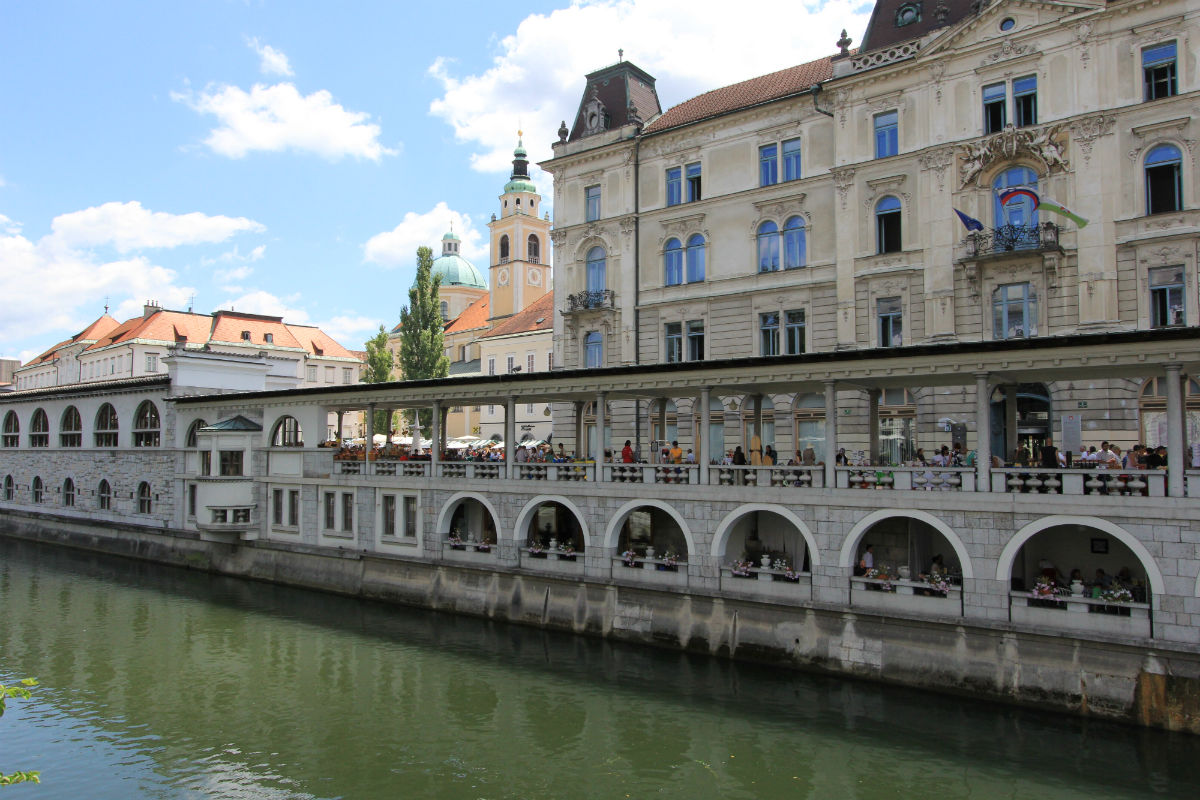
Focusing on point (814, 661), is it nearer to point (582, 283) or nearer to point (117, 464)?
point (582, 283)

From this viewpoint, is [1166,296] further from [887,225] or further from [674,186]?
[674,186]

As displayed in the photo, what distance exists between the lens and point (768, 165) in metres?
39.2

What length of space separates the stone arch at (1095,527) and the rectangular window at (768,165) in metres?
23.0

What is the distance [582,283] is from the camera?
147 ft

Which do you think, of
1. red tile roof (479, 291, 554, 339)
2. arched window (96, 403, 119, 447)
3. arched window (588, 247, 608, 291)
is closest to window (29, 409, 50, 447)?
arched window (96, 403, 119, 447)

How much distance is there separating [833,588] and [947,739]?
5.12 m

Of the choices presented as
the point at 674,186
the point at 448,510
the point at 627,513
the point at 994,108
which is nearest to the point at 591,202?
the point at 674,186

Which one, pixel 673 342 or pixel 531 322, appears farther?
Result: pixel 531 322

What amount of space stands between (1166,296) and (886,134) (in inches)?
482

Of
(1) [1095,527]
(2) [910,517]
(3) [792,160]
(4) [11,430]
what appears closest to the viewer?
(1) [1095,527]

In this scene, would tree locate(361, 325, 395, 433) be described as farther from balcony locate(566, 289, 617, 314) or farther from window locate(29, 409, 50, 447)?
balcony locate(566, 289, 617, 314)

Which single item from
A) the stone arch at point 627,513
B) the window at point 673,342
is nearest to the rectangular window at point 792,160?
the window at point 673,342

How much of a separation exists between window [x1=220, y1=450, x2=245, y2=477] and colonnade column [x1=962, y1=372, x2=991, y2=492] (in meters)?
32.8

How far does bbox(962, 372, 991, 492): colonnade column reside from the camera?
67.9ft
